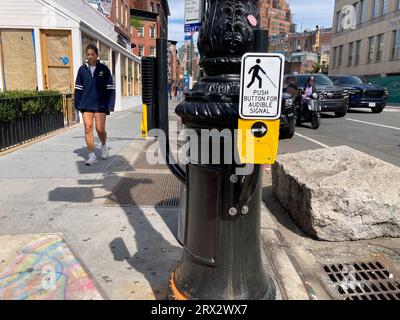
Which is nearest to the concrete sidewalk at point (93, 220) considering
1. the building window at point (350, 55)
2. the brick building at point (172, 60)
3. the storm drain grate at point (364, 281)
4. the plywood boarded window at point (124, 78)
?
the storm drain grate at point (364, 281)

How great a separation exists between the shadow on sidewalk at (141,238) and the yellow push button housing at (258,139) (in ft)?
4.51

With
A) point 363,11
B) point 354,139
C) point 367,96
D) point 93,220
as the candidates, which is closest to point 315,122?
point 354,139

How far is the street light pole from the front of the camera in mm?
1990

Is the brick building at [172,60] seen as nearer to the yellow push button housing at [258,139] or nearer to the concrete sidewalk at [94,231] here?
the concrete sidewalk at [94,231]

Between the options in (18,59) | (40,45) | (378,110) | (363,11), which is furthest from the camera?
(363,11)

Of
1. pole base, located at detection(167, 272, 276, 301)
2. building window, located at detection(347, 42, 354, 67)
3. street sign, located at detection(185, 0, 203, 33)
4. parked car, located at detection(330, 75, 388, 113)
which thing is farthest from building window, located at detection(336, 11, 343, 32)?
pole base, located at detection(167, 272, 276, 301)

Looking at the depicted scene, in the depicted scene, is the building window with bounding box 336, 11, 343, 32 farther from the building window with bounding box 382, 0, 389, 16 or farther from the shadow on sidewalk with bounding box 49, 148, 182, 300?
the shadow on sidewalk with bounding box 49, 148, 182, 300

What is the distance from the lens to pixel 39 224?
3.75 metres

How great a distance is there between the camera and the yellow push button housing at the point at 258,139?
1784mm

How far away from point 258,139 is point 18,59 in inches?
477

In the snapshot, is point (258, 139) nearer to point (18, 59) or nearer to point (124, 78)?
point (18, 59)

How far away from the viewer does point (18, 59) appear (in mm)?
11781
